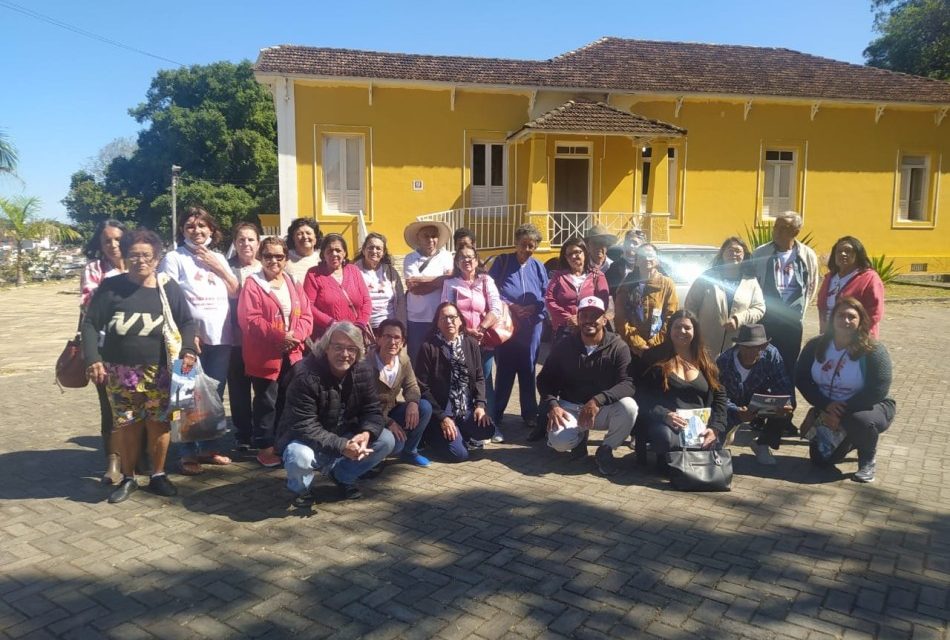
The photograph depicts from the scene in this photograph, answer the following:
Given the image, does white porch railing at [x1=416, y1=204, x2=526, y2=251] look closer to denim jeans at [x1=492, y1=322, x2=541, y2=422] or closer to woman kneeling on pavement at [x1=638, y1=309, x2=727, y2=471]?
denim jeans at [x1=492, y1=322, x2=541, y2=422]

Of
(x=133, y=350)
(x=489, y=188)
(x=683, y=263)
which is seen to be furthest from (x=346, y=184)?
(x=133, y=350)

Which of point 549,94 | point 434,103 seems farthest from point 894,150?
point 434,103

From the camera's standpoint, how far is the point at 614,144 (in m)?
18.5

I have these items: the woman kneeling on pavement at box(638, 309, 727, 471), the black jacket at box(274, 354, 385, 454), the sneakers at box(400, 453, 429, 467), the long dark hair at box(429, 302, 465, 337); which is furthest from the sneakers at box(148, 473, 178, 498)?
the woman kneeling on pavement at box(638, 309, 727, 471)

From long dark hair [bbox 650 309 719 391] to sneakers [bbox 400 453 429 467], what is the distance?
6.22 ft

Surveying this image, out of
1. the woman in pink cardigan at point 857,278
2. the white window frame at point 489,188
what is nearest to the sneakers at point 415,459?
the woman in pink cardigan at point 857,278

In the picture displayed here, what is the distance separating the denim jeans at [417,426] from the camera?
5.35 metres

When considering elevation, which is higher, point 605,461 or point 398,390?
point 398,390

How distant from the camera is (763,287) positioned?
6238mm

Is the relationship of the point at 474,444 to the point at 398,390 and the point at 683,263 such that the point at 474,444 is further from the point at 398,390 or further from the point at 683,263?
the point at 683,263

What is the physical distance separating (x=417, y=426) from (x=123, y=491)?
2037 millimetres

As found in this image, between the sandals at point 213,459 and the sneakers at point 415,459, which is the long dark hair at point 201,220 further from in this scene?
the sneakers at point 415,459

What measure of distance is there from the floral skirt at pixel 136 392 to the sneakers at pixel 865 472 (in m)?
4.88

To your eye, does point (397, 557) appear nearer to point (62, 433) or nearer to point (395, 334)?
point (395, 334)
